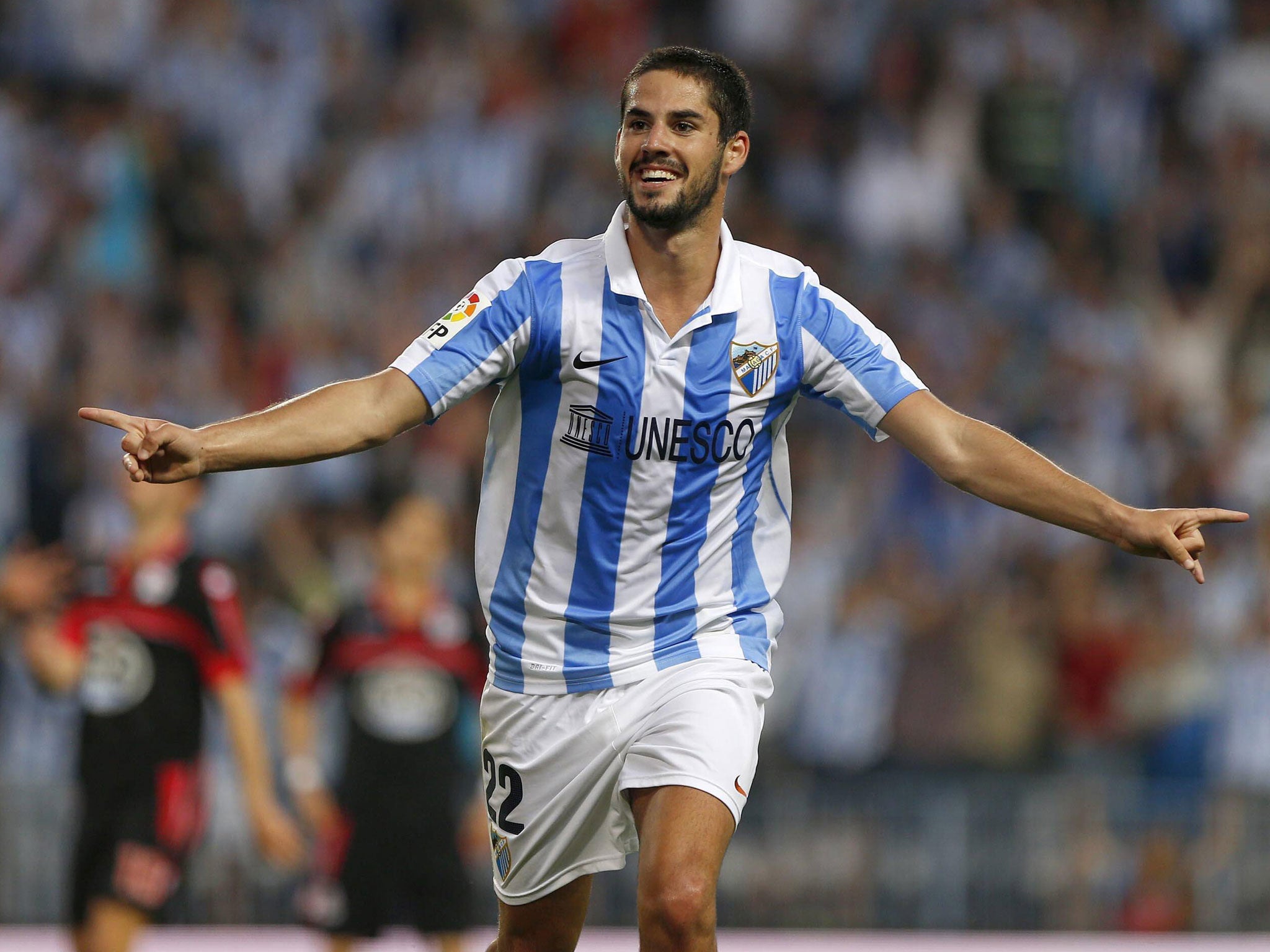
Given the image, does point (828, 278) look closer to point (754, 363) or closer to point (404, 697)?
point (404, 697)

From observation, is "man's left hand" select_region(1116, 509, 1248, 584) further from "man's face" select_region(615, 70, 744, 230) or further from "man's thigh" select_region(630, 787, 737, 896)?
"man's face" select_region(615, 70, 744, 230)

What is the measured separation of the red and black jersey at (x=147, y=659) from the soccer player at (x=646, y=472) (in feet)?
9.26

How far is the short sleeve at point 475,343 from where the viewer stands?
4562 mm

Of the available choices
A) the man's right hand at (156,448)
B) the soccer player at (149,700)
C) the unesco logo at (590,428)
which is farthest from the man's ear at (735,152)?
the soccer player at (149,700)

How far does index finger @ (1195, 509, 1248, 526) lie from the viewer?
446 centimetres

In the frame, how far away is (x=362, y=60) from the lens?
13188 mm

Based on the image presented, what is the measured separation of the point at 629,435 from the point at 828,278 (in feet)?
25.9

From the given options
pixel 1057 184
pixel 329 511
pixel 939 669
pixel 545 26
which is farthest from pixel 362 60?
pixel 939 669

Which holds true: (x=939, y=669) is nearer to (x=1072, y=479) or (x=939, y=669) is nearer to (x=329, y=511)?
(x=329, y=511)

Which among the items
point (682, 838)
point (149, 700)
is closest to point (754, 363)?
point (682, 838)

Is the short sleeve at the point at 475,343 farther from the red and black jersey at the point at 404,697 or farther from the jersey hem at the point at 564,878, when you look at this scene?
the red and black jersey at the point at 404,697

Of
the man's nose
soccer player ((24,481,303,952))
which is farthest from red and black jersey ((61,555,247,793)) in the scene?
the man's nose

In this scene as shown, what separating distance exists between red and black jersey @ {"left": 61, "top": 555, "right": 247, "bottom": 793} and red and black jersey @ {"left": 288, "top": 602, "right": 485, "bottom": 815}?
2.06 ft

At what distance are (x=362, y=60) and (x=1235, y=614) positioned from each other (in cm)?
690
